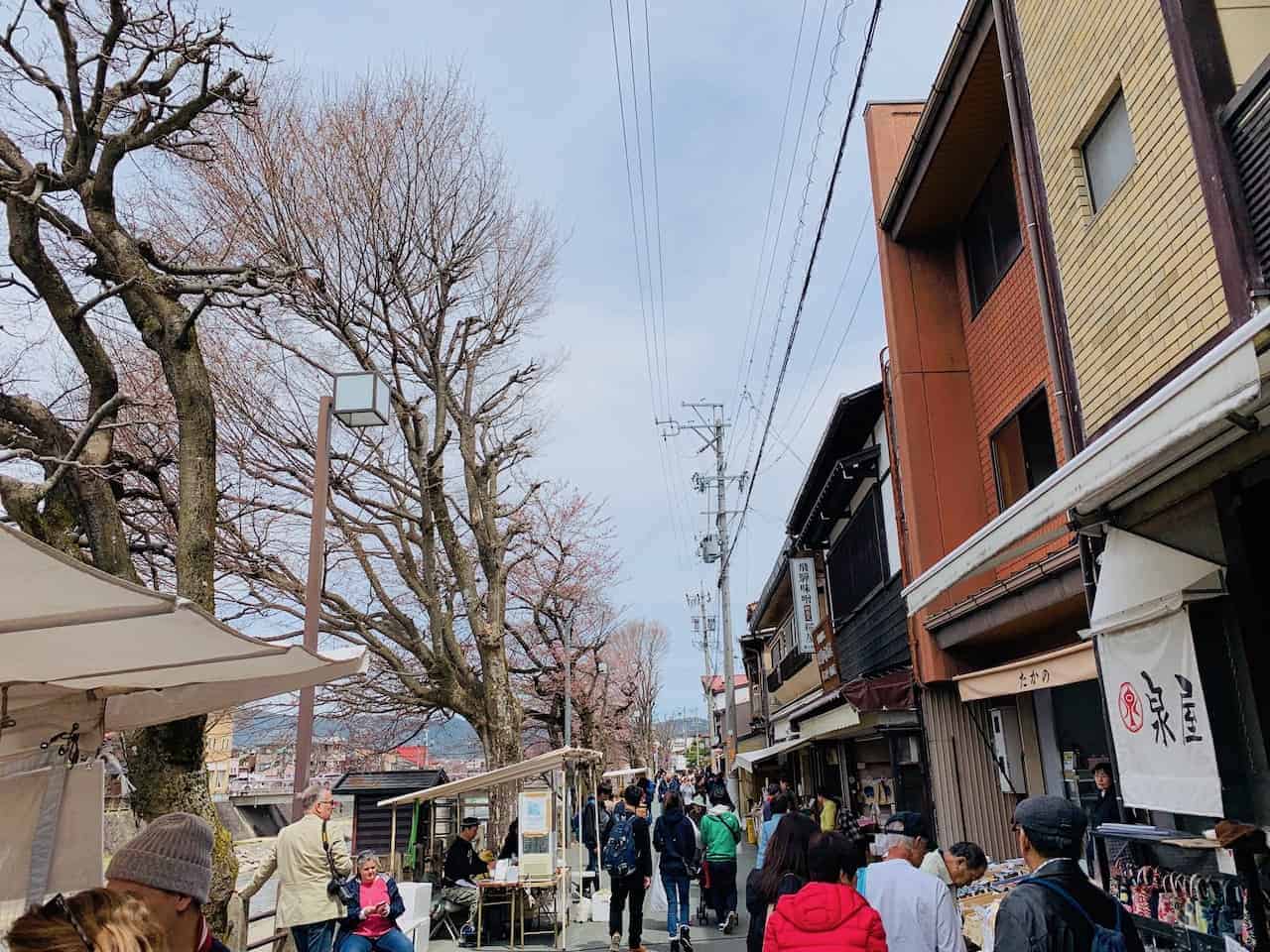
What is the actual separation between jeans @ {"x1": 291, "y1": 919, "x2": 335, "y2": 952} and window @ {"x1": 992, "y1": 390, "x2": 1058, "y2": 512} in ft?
26.4

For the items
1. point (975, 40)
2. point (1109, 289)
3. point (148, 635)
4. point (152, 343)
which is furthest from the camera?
point (975, 40)

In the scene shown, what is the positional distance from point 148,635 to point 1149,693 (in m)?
6.18

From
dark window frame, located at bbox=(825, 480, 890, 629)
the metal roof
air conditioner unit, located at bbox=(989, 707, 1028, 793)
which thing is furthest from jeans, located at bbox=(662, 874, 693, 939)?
the metal roof

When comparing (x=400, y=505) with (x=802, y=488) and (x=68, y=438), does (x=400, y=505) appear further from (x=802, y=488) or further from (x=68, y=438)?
(x=68, y=438)

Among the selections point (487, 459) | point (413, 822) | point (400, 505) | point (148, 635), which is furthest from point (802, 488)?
point (148, 635)

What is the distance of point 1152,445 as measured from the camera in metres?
4.32

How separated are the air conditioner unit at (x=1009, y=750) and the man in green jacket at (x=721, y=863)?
374 cm

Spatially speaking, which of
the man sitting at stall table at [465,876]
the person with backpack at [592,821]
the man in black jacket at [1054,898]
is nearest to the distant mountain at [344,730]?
the person with backpack at [592,821]

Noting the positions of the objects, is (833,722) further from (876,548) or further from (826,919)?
(826,919)

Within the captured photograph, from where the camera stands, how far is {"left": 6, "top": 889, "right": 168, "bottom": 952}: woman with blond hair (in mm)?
2027

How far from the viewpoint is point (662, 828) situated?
37.2 feet

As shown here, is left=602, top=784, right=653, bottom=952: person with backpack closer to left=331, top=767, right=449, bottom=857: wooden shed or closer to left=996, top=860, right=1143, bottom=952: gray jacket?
left=331, top=767, right=449, bottom=857: wooden shed

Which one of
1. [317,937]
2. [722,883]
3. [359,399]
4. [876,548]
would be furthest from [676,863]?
[359,399]

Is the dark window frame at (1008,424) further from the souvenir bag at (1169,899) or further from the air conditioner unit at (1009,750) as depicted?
the souvenir bag at (1169,899)
